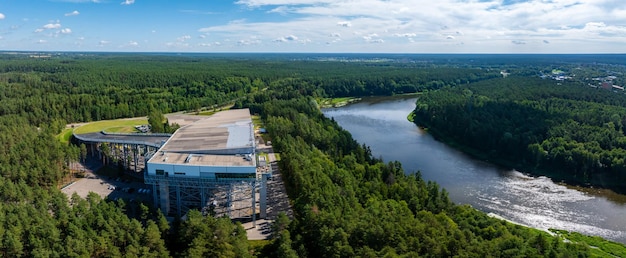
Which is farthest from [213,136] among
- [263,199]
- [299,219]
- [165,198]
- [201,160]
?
[299,219]

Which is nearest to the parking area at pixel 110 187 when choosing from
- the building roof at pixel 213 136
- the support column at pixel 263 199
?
the building roof at pixel 213 136

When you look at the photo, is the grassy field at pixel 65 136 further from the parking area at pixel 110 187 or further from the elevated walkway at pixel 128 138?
the parking area at pixel 110 187

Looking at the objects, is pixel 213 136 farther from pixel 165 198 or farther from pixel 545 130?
pixel 545 130

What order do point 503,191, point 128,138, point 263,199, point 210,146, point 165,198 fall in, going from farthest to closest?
point 128,138
point 503,191
point 210,146
point 165,198
point 263,199

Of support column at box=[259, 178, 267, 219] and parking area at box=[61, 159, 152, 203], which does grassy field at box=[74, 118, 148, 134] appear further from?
support column at box=[259, 178, 267, 219]

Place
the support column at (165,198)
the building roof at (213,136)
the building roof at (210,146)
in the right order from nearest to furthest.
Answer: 1. the support column at (165,198)
2. the building roof at (210,146)
3. the building roof at (213,136)

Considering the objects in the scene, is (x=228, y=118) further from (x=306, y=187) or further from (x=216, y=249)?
(x=216, y=249)

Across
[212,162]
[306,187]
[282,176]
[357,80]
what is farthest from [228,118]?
Answer: [357,80]
